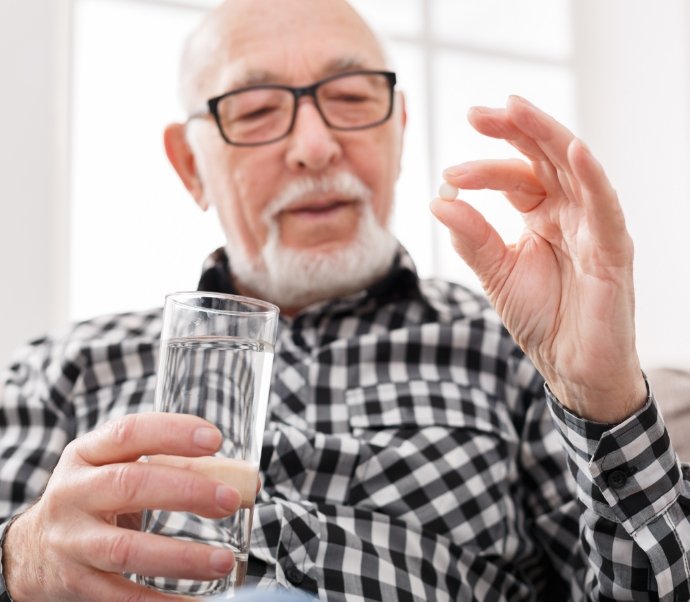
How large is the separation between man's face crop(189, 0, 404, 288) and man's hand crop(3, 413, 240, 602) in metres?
0.64

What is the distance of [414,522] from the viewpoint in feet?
3.43

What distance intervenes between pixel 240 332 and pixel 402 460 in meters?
0.44

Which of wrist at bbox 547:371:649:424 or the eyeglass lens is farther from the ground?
the eyeglass lens

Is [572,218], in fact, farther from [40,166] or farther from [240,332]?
[40,166]

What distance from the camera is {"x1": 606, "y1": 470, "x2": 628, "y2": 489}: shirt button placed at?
0.84 metres

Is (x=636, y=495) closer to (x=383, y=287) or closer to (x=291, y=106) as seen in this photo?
(x=383, y=287)

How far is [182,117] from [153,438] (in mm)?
951

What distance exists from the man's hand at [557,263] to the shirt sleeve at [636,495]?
0.06ft

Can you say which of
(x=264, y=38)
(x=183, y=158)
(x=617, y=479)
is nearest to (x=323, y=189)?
(x=264, y=38)

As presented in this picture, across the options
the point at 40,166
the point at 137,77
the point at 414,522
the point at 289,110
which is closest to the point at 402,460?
the point at 414,522

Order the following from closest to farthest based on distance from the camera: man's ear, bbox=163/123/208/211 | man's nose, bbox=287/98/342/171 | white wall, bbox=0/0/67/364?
man's nose, bbox=287/98/342/171, man's ear, bbox=163/123/208/211, white wall, bbox=0/0/67/364

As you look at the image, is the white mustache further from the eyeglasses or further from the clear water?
the clear water

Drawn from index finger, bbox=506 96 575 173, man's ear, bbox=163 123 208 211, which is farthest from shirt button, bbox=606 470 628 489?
man's ear, bbox=163 123 208 211

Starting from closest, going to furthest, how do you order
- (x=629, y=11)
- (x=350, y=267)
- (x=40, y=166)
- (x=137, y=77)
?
(x=350, y=267) < (x=40, y=166) < (x=137, y=77) < (x=629, y=11)
